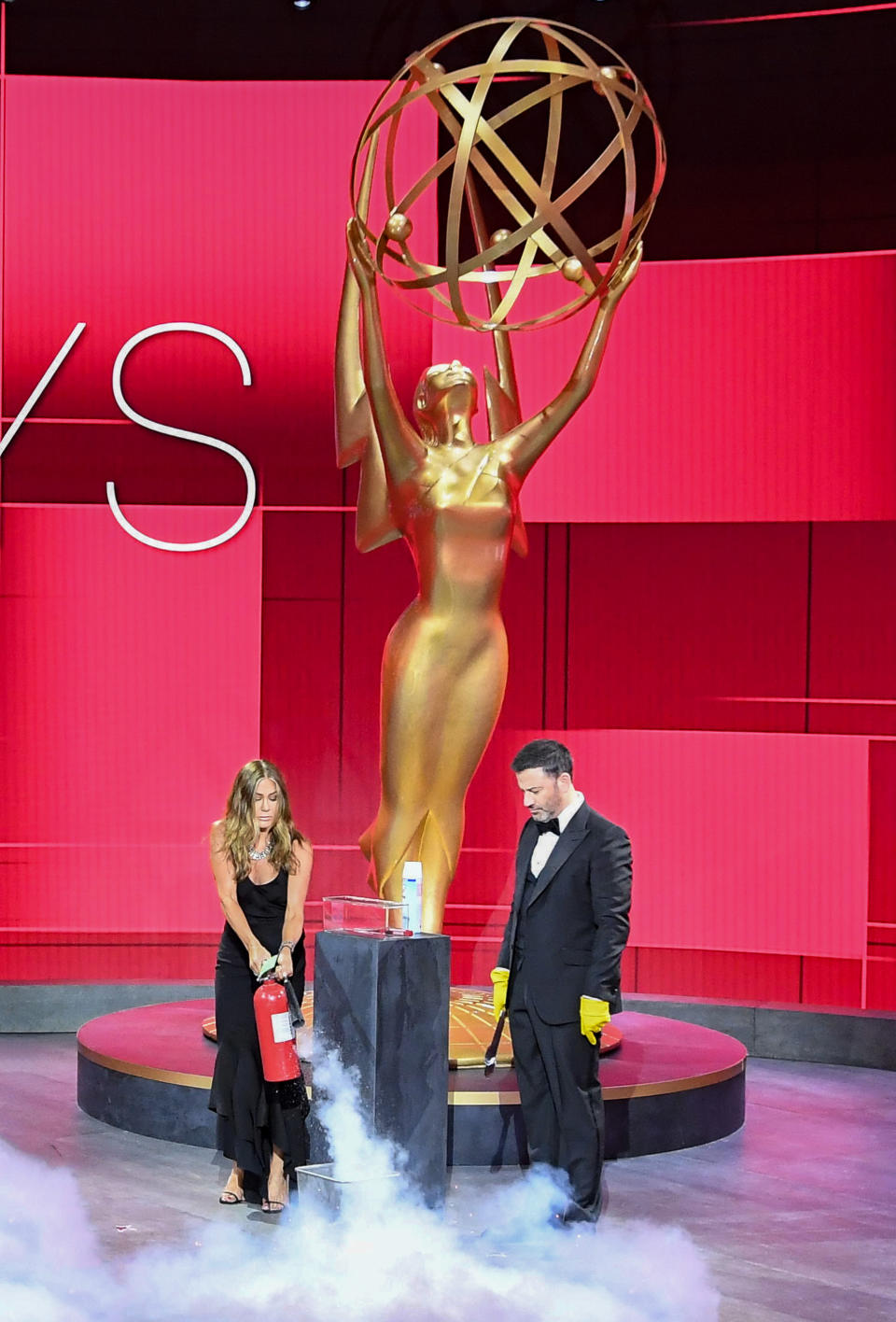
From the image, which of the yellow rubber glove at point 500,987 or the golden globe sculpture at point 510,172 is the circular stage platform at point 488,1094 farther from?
the golden globe sculpture at point 510,172

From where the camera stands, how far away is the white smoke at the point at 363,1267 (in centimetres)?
425

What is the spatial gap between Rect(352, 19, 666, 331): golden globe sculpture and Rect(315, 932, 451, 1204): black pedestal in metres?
2.42

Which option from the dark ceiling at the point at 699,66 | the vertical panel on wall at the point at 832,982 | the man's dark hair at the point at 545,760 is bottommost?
the vertical panel on wall at the point at 832,982

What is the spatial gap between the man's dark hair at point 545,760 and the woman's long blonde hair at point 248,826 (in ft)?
2.55

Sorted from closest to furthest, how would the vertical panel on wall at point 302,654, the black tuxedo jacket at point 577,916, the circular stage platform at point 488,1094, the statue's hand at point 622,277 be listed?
the black tuxedo jacket at point 577,916, the circular stage platform at point 488,1094, the statue's hand at point 622,277, the vertical panel on wall at point 302,654

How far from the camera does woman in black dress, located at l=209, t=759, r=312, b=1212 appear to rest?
5180 millimetres

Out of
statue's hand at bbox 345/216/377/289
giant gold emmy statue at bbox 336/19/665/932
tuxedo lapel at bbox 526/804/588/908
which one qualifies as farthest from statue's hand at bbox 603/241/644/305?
tuxedo lapel at bbox 526/804/588/908

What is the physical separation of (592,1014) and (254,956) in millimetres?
1056

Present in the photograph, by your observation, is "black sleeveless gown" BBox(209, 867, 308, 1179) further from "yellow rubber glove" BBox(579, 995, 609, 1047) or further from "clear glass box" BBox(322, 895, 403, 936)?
"yellow rubber glove" BBox(579, 995, 609, 1047)

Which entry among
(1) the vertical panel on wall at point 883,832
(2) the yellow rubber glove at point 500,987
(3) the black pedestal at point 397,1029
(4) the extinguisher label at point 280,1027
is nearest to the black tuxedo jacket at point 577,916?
(2) the yellow rubber glove at point 500,987

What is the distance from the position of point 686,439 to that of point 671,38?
84.3 inches

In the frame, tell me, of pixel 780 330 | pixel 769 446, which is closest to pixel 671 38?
pixel 780 330

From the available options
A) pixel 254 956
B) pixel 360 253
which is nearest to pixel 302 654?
pixel 360 253

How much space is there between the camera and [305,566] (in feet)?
29.8
